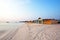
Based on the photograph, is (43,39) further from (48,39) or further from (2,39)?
(2,39)

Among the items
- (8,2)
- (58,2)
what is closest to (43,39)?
(58,2)

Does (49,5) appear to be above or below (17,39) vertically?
above

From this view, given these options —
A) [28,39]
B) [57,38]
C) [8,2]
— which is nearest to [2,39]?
[28,39]

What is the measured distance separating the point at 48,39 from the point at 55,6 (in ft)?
7.96

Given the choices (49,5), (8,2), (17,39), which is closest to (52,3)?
(49,5)

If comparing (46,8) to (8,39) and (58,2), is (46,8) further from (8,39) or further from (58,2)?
(8,39)

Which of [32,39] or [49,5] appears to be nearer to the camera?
[32,39]

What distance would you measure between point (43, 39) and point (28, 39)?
0.38m

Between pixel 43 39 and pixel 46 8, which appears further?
pixel 46 8

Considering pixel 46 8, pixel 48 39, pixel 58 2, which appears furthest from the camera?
pixel 46 8

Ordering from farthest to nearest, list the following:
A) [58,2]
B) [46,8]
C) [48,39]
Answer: [46,8] < [58,2] < [48,39]

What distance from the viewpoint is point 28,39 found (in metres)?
3.65

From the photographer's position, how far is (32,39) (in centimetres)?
364

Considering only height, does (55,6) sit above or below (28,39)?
above
